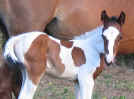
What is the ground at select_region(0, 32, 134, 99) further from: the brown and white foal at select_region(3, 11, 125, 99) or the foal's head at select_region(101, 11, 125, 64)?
the foal's head at select_region(101, 11, 125, 64)

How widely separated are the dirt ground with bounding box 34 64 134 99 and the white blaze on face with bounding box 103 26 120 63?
1.42m

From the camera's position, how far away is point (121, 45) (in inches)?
225

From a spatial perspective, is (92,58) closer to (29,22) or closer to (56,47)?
(56,47)

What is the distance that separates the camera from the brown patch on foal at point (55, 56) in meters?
3.84

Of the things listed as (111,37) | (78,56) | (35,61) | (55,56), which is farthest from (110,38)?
(35,61)

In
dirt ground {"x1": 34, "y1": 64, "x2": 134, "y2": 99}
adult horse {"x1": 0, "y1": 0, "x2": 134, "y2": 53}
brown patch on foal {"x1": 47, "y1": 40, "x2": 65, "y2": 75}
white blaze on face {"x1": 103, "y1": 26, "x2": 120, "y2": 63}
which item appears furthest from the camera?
dirt ground {"x1": 34, "y1": 64, "x2": 134, "y2": 99}

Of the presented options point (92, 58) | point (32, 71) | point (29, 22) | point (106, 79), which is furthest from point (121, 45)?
point (32, 71)

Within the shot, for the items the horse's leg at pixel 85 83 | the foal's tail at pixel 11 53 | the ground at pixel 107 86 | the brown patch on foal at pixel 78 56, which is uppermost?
the foal's tail at pixel 11 53

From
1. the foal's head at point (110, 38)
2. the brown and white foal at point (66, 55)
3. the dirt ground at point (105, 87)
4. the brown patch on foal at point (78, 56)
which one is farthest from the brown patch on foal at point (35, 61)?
the dirt ground at point (105, 87)

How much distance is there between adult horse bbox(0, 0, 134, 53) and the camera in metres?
4.93

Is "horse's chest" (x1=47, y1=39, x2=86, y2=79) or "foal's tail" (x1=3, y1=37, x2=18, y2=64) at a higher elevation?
"foal's tail" (x1=3, y1=37, x2=18, y2=64)

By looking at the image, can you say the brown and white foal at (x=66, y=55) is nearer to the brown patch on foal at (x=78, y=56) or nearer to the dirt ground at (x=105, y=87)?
the brown patch on foal at (x=78, y=56)

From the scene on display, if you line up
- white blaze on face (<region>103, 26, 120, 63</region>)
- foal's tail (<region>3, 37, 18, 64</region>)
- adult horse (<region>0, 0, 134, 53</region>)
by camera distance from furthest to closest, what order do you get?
adult horse (<region>0, 0, 134, 53</region>) < foal's tail (<region>3, 37, 18, 64</region>) < white blaze on face (<region>103, 26, 120, 63</region>)

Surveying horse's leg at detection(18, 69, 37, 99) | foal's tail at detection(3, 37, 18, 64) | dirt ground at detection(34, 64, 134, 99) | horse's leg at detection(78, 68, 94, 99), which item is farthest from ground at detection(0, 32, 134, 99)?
foal's tail at detection(3, 37, 18, 64)
